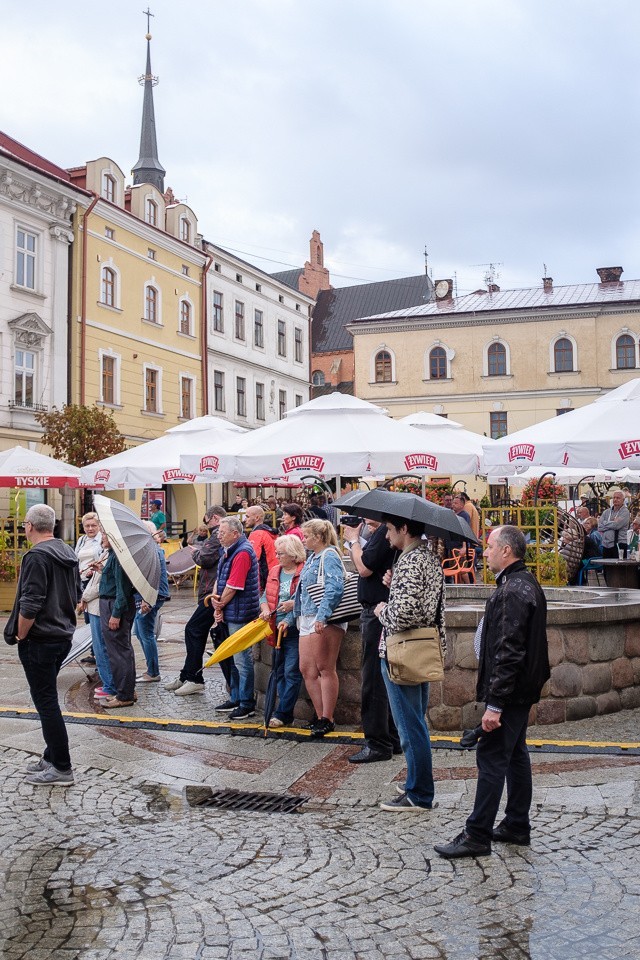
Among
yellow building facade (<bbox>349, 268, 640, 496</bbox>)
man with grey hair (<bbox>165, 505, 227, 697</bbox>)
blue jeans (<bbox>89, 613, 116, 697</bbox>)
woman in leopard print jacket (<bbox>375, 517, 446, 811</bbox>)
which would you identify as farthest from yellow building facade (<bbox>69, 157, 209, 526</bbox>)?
woman in leopard print jacket (<bbox>375, 517, 446, 811</bbox>)

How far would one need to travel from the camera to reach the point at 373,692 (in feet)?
21.9

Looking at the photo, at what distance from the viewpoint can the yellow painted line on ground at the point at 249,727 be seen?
6961 millimetres

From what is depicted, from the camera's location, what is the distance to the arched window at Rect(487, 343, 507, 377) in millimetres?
45250

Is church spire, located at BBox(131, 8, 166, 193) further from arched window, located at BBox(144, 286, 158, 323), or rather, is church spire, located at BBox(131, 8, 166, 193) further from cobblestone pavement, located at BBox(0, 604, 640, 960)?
cobblestone pavement, located at BBox(0, 604, 640, 960)

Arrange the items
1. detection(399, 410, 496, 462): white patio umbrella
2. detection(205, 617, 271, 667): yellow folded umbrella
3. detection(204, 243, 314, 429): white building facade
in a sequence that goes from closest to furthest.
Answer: detection(205, 617, 271, 667): yellow folded umbrella
detection(399, 410, 496, 462): white patio umbrella
detection(204, 243, 314, 429): white building facade

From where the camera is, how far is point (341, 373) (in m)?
58.0

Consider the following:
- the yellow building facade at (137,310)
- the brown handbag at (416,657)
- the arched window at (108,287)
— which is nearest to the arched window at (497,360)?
the yellow building facade at (137,310)

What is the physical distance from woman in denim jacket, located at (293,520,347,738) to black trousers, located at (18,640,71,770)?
6.23 feet

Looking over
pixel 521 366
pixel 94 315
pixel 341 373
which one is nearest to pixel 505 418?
pixel 521 366

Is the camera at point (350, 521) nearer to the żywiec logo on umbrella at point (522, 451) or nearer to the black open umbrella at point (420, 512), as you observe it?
the black open umbrella at point (420, 512)

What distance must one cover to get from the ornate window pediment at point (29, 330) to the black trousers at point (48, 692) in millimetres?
21956

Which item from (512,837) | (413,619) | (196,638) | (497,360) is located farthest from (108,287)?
(512,837)

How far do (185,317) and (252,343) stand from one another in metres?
5.72

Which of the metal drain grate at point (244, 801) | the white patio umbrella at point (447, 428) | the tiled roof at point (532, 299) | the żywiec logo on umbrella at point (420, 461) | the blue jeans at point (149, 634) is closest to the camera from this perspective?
the metal drain grate at point (244, 801)
